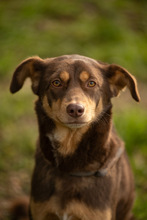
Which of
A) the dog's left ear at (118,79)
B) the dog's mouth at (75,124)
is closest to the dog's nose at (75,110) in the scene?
the dog's mouth at (75,124)

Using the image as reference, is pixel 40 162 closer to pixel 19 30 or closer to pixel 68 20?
pixel 19 30

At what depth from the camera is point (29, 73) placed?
3.57 metres

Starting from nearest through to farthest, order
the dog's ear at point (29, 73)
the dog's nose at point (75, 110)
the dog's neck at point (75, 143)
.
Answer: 1. the dog's nose at point (75, 110)
2. the dog's neck at point (75, 143)
3. the dog's ear at point (29, 73)

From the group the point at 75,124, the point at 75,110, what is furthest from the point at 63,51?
the point at 75,110

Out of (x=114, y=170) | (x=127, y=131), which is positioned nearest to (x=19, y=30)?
(x=127, y=131)

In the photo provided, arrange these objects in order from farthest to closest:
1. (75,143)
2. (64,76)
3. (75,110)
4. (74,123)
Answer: (75,143) < (64,76) < (74,123) < (75,110)

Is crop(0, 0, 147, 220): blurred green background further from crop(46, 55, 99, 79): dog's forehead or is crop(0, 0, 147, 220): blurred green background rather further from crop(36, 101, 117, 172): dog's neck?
crop(46, 55, 99, 79): dog's forehead

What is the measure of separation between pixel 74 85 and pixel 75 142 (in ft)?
1.87

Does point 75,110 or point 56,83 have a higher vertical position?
point 56,83

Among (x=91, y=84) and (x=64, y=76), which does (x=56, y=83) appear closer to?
(x=64, y=76)

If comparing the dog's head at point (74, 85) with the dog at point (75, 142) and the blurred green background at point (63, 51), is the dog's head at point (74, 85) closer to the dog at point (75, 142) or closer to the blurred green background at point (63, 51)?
the dog at point (75, 142)

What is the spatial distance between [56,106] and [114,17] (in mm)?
7119

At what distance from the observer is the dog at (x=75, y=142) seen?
10.6ft

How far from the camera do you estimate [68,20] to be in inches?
400
